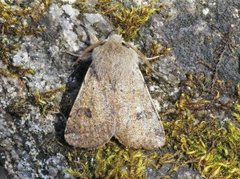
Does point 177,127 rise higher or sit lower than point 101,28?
lower

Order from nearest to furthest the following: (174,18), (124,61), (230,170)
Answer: (230,170) → (124,61) → (174,18)

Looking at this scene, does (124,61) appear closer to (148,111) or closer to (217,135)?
(148,111)

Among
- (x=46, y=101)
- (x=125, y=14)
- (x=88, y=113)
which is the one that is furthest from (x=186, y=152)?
(x=125, y=14)

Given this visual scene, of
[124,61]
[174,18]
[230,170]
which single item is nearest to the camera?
[230,170]

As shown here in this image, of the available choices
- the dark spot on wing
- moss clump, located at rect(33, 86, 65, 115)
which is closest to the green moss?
the dark spot on wing

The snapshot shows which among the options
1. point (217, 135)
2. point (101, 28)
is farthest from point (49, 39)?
point (217, 135)

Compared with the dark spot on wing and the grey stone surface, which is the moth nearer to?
the dark spot on wing

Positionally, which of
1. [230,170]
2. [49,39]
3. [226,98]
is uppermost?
[49,39]
